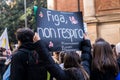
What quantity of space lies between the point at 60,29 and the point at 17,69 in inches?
38.3

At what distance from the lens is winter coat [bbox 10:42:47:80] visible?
4582 millimetres

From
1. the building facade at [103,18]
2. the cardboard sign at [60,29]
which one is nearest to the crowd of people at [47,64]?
the cardboard sign at [60,29]

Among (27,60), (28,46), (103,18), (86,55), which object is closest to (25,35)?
(28,46)

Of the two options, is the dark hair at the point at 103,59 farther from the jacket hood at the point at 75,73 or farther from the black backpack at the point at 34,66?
the black backpack at the point at 34,66

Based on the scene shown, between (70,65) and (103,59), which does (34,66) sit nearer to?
(70,65)

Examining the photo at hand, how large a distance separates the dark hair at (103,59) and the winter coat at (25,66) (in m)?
0.64

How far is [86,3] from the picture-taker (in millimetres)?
18078

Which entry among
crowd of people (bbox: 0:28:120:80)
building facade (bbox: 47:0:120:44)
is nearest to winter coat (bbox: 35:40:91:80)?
crowd of people (bbox: 0:28:120:80)

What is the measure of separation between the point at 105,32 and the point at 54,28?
12.8 m

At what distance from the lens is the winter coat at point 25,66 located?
458cm

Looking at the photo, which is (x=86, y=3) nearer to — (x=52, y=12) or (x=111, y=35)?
(x=111, y=35)

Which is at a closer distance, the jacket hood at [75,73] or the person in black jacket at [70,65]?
the person in black jacket at [70,65]

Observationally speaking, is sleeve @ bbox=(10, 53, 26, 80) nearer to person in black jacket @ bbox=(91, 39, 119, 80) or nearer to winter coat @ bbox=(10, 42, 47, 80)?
winter coat @ bbox=(10, 42, 47, 80)

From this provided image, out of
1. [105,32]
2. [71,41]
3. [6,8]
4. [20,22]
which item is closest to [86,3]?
[105,32]
